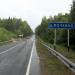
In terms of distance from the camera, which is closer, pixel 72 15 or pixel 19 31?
pixel 72 15

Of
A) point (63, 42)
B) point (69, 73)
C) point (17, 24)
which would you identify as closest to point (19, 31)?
point (17, 24)

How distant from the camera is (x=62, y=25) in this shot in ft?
105

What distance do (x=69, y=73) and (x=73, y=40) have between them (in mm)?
33567

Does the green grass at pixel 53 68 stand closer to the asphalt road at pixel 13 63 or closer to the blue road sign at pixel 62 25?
the asphalt road at pixel 13 63

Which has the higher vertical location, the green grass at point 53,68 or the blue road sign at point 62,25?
the blue road sign at point 62,25

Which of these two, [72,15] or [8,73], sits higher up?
[72,15]

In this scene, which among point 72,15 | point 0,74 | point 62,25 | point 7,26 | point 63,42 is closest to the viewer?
point 0,74

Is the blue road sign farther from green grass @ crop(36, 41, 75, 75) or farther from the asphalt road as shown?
green grass @ crop(36, 41, 75, 75)

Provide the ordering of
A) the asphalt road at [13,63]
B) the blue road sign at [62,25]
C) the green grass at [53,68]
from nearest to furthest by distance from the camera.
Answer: the green grass at [53,68]
the asphalt road at [13,63]
the blue road sign at [62,25]

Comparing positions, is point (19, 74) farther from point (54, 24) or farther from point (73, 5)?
point (73, 5)

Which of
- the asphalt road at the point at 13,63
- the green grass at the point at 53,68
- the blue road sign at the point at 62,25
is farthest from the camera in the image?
the blue road sign at the point at 62,25

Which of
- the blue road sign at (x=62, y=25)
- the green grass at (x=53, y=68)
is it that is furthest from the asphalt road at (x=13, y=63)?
the blue road sign at (x=62, y=25)

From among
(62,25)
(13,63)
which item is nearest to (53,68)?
(13,63)

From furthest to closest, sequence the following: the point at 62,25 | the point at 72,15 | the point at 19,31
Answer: the point at 19,31, the point at 72,15, the point at 62,25
